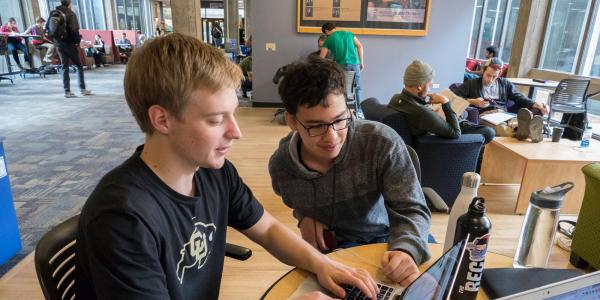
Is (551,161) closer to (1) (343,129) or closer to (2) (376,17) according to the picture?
(1) (343,129)

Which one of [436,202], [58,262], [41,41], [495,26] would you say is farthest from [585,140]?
[41,41]

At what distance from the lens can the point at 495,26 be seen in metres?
8.38

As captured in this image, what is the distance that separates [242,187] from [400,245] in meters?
0.47

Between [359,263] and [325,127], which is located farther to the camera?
[325,127]

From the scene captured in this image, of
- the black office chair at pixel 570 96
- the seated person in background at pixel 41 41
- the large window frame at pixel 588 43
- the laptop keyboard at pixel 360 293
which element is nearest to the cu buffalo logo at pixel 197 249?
the laptop keyboard at pixel 360 293

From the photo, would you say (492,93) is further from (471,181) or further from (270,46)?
(471,181)

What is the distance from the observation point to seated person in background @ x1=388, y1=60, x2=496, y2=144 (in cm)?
248

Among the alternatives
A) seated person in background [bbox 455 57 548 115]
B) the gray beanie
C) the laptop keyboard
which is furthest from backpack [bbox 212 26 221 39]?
the laptop keyboard

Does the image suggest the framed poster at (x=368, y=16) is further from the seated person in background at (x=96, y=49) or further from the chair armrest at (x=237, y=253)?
the seated person in background at (x=96, y=49)

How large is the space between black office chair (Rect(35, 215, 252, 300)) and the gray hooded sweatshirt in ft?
2.15

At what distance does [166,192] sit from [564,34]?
765cm

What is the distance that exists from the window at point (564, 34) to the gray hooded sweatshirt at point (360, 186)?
6.60 metres

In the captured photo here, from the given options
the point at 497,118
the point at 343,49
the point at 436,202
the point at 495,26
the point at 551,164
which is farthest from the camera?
the point at 495,26

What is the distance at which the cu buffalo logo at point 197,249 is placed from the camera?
867mm
